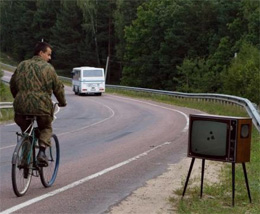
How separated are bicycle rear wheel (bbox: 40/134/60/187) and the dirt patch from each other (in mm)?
1368

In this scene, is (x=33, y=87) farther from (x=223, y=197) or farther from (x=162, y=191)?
(x=223, y=197)

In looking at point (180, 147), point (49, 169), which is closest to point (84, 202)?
point (49, 169)

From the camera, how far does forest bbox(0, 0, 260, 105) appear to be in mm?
69750

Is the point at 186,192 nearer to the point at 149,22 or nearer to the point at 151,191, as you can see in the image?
the point at 151,191

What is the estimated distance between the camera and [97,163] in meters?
11.6

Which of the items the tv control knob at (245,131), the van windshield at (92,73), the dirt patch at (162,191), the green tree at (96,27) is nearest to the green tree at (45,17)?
the green tree at (96,27)

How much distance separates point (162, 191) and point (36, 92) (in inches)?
97.2

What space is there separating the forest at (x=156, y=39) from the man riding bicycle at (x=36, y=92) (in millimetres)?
34244

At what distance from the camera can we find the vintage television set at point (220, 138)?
7.52 metres

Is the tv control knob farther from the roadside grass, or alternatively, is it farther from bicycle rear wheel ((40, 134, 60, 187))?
bicycle rear wheel ((40, 134, 60, 187))

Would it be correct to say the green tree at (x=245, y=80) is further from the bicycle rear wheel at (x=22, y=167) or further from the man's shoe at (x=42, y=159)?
the bicycle rear wheel at (x=22, y=167)

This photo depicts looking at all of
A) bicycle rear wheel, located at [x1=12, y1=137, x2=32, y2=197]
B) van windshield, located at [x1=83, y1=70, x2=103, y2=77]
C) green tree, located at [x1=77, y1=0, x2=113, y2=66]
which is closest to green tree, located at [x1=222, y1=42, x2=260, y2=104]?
van windshield, located at [x1=83, y1=70, x2=103, y2=77]

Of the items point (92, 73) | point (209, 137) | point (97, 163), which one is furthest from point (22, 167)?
point (92, 73)

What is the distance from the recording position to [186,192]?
339 inches
